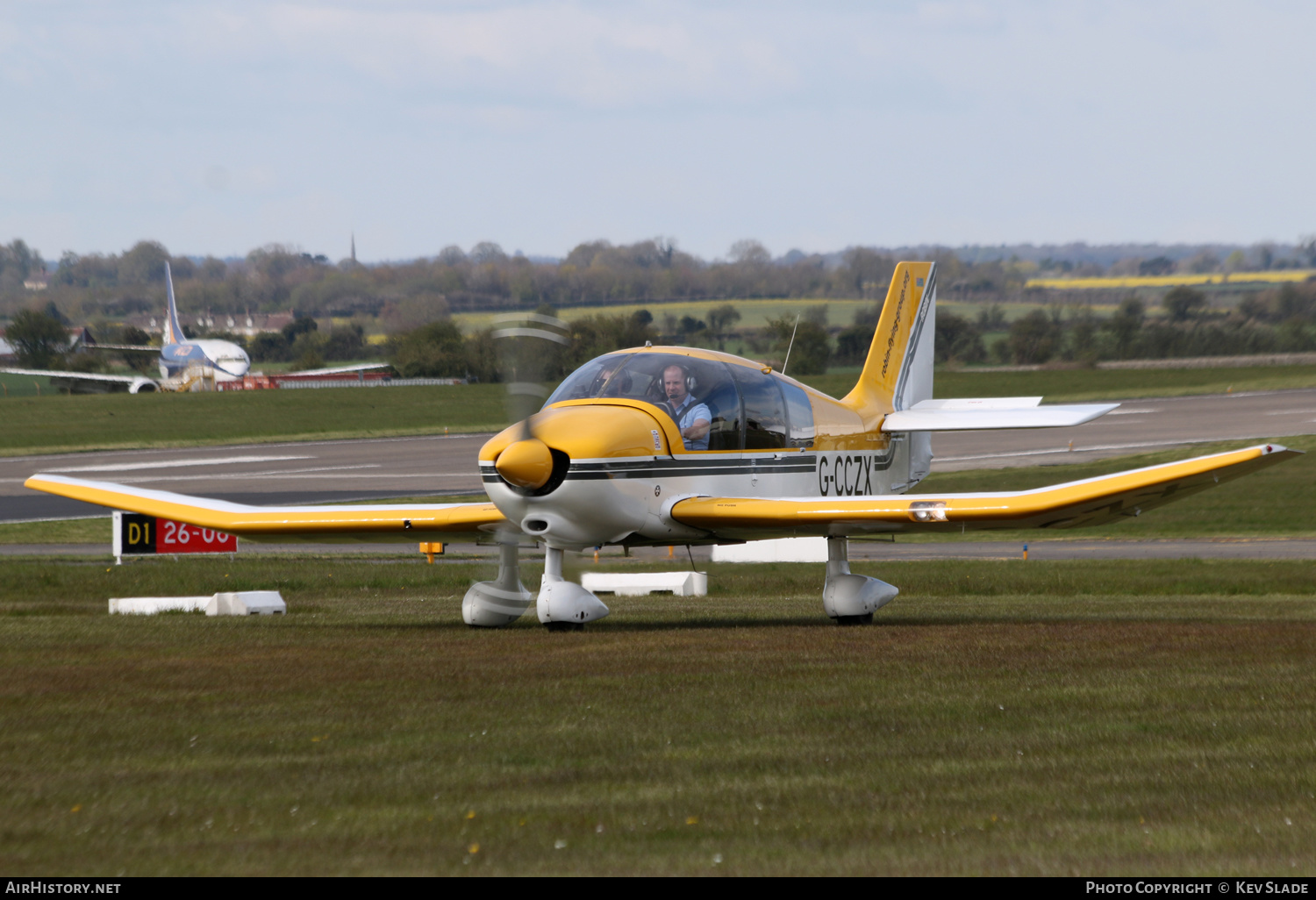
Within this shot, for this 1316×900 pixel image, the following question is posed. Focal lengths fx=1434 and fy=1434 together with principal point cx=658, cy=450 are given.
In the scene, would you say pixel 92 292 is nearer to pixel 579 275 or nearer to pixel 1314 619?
pixel 579 275

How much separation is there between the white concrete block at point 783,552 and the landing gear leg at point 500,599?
1261 cm

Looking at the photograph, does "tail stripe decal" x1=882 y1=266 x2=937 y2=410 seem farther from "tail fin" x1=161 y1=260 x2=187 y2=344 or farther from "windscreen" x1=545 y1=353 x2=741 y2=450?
"tail fin" x1=161 y1=260 x2=187 y2=344

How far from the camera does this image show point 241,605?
16.5 meters

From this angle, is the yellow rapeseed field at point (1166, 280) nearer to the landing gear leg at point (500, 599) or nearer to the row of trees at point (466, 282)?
the row of trees at point (466, 282)

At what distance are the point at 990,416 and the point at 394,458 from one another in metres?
40.0

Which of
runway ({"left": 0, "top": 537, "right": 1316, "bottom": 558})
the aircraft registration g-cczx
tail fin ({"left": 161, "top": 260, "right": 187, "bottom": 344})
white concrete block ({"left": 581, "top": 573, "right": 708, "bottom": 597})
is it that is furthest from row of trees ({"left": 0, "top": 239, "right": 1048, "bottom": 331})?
the aircraft registration g-cczx

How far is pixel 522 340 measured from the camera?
43.4 ft

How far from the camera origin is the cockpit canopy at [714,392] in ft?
47.8

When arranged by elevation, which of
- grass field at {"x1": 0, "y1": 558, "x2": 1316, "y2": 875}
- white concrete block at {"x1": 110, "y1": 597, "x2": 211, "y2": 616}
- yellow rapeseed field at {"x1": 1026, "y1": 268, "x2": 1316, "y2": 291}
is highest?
yellow rapeseed field at {"x1": 1026, "y1": 268, "x2": 1316, "y2": 291}

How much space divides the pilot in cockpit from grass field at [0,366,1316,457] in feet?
170

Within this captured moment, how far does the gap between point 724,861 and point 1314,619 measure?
11758 millimetres

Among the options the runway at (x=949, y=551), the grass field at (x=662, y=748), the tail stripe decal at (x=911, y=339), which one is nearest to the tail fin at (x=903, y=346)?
the tail stripe decal at (x=911, y=339)

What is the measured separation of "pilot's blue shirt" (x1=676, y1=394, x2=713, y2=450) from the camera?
48.1ft

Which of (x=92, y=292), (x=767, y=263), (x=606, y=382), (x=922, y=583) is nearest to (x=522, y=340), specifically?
(x=606, y=382)
